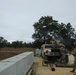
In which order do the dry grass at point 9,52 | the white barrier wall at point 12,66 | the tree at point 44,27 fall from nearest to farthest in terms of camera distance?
→ the white barrier wall at point 12,66 < the dry grass at point 9,52 < the tree at point 44,27

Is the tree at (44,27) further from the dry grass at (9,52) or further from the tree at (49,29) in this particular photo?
the dry grass at (9,52)

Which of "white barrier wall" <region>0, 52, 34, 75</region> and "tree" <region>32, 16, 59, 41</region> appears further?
"tree" <region>32, 16, 59, 41</region>

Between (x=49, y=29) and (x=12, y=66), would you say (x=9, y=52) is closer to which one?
(x=49, y=29)

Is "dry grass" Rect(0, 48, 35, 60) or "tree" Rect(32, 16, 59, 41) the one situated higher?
"tree" Rect(32, 16, 59, 41)

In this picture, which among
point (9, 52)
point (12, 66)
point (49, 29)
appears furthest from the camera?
point (49, 29)

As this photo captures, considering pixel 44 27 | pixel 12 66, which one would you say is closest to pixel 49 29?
pixel 44 27

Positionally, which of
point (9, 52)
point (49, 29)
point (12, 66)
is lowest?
point (12, 66)

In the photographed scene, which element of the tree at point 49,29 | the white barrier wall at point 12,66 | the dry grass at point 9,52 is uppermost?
the tree at point 49,29

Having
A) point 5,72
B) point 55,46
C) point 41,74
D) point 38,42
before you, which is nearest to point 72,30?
point 38,42

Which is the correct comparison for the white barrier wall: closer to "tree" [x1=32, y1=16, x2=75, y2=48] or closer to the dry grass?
the dry grass

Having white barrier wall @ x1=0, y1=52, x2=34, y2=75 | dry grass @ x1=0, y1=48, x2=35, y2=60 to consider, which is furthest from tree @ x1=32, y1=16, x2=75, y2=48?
white barrier wall @ x1=0, y1=52, x2=34, y2=75

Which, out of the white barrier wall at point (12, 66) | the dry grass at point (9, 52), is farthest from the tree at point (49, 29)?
the white barrier wall at point (12, 66)

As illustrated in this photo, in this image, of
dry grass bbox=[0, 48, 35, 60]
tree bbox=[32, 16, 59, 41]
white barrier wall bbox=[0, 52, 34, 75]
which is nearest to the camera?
white barrier wall bbox=[0, 52, 34, 75]

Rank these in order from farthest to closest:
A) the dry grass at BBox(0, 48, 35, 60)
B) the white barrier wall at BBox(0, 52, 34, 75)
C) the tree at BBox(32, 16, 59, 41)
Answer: the tree at BBox(32, 16, 59, 41) < the dry grass at BBox(0, 48, 35, 60) < the white barrier wall at BBox(0, 52, 34, 75)
